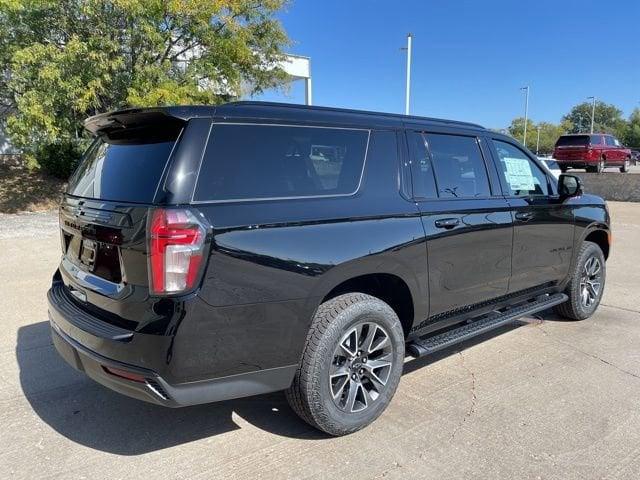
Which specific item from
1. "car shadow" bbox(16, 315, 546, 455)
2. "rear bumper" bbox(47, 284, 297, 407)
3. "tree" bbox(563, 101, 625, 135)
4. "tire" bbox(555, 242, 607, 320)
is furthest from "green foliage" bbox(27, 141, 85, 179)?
"tree" bbox(563, 101, 625, 135)

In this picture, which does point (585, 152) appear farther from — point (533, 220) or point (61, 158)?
point (533, 220)

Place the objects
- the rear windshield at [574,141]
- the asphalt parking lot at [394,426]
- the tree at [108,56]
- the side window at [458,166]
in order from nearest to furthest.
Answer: the asphalt parking lot at [394,426]
the side window at [458,166]
the tree at [108,56]
the rear windshield at [574,141]

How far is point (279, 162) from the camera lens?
286 cm

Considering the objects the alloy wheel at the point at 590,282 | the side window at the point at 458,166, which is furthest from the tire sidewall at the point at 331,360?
the alloy wheel at the point at 590,282

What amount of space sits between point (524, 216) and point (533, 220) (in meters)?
0.15

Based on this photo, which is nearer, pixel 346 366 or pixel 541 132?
pixel 346 366

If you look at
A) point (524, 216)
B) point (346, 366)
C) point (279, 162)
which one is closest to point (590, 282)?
point (524, 216)

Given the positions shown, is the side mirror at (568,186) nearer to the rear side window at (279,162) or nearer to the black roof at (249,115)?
the black roof at (249,115)

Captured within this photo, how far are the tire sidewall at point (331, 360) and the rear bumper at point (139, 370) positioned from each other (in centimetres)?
19

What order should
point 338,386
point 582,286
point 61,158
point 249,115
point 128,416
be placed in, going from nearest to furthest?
point 249,115 → point 338,386 → point 128,416 → point 582,286 → point 61,158

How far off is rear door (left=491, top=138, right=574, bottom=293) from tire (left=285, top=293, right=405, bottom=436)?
154cm

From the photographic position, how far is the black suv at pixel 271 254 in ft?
8.09

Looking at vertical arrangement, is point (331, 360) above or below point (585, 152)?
below

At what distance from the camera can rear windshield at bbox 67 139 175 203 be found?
8.58 ft
